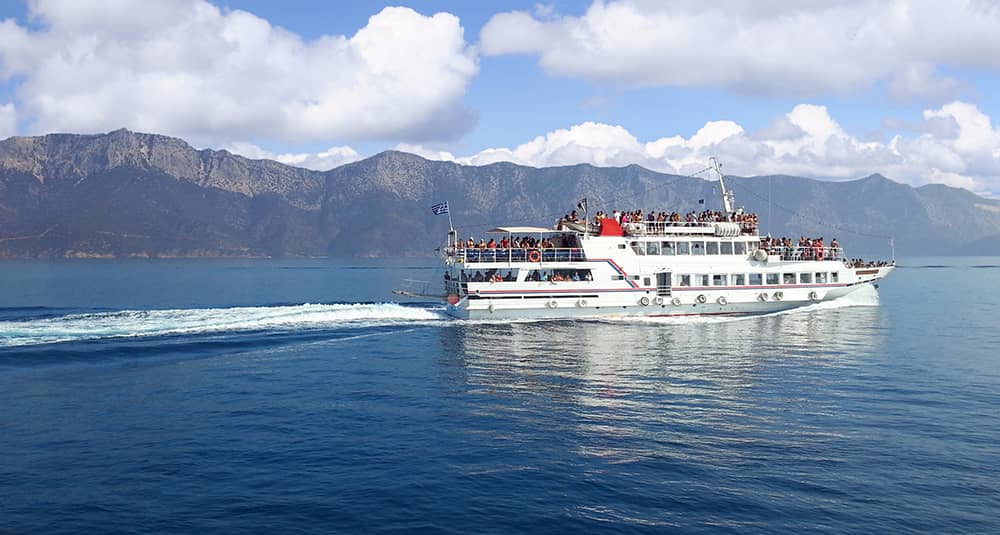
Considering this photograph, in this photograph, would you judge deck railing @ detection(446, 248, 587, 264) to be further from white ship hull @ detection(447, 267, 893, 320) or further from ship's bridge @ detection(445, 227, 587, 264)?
white ship hull @ detection(447, 267, 893, 320)

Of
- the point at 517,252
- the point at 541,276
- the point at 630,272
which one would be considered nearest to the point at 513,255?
the point at 517,252

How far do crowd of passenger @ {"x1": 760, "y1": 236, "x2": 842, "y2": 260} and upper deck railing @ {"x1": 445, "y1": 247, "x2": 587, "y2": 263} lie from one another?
16782 millimetres

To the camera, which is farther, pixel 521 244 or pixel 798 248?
pixel 798 248

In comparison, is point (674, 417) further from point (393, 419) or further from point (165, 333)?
point (165, 333)

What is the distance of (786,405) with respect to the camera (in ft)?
88.6

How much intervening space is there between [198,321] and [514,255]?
23833mm

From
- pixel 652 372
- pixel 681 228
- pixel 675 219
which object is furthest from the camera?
pixel 675 219

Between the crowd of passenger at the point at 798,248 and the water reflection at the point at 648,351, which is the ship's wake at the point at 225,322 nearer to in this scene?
the water reflection at the point at 648,351

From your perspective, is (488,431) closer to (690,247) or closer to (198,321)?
(198,321)

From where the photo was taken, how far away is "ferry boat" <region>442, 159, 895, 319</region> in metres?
52.7

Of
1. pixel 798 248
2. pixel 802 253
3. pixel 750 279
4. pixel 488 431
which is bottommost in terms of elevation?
pixel 488 431

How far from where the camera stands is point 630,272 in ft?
177

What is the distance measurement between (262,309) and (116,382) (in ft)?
76.2

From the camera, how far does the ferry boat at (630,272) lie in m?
52.7
